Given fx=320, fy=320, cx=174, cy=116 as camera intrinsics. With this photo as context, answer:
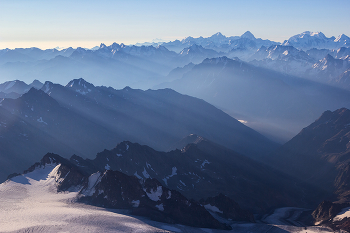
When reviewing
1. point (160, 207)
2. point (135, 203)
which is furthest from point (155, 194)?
point (135, 203)

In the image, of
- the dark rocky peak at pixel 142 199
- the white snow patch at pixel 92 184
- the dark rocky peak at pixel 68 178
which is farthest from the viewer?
the dark rocky peak at pixel 68 178

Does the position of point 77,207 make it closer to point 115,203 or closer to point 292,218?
point 115,203

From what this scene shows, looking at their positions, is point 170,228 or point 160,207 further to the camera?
point 160,207

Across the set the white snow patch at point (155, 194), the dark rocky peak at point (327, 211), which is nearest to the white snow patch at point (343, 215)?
the dark rocky peak at point (327, 211)

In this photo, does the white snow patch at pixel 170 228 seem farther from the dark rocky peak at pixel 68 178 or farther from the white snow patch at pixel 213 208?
the dark rocky peak at pixel 68 178

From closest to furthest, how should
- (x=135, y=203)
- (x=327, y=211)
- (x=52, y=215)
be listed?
(x=52, y=215)
(x=135, y=203)
(x=327, y=211)

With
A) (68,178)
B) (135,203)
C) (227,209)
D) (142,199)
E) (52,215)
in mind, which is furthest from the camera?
(227,209)

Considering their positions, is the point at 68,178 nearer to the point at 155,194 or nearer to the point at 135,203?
the point at 135,203

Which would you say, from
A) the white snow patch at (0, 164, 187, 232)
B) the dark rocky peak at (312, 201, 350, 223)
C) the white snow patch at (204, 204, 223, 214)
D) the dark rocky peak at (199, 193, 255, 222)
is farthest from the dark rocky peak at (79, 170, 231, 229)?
the dark rocky peak at (312, 201, 350, 223)
